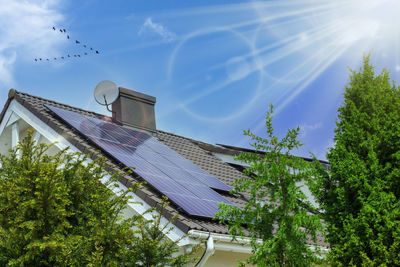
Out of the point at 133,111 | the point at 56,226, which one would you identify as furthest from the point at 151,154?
the point at 56,226

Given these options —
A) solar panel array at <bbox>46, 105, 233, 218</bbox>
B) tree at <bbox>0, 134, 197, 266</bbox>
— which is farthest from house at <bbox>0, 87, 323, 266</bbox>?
tree at <bbox>0, 134, 197, 266</bbox>

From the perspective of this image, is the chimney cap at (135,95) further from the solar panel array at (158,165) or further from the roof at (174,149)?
the solar panel array at (158,165)

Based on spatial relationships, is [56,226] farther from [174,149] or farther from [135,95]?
[135,95]

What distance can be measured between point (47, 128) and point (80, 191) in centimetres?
472

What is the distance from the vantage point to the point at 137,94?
17406 millimetres

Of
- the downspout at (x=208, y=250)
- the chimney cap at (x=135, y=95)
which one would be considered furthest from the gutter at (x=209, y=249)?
the chimney cap at (x=135, y=95)

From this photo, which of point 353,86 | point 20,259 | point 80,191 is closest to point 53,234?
point 20,259

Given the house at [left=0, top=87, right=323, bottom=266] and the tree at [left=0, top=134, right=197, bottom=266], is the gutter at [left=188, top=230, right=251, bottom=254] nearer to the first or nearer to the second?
the house at [left=0, top=87, right=323, bottom=266]

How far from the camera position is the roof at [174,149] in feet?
29.7

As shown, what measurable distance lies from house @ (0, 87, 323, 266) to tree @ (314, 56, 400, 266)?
6.42ft

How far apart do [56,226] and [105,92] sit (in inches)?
377

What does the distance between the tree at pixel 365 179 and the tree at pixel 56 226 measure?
291 cm

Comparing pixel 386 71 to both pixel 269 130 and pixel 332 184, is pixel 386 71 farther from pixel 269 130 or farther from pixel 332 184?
pixel 269 130

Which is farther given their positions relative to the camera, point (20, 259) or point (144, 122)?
point (144, 122)
